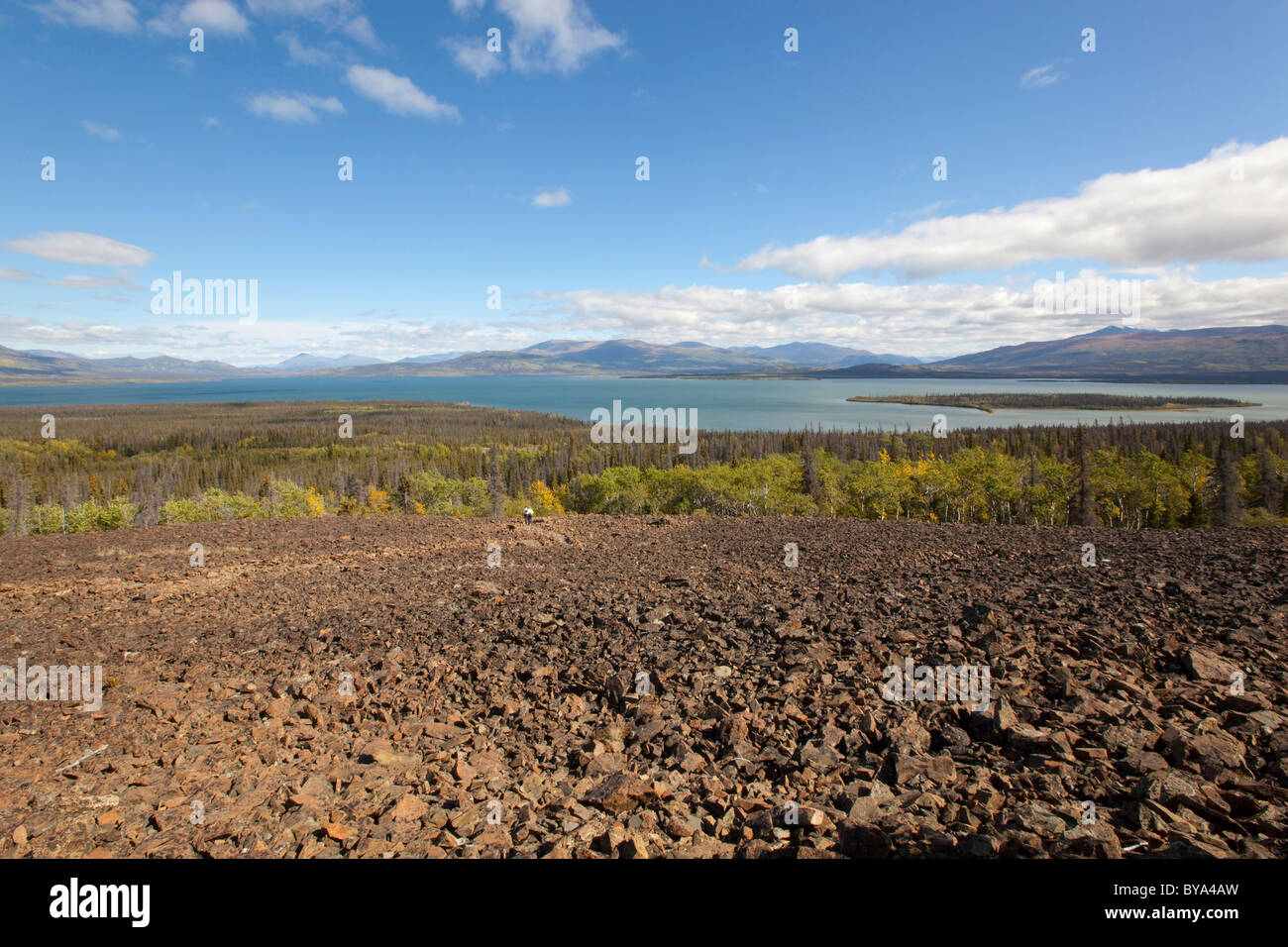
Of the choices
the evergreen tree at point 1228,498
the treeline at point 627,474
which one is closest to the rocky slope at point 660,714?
the treeline at point 627,474

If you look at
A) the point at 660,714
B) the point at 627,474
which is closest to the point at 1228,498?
the point at 627,474

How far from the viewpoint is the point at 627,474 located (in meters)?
52.8

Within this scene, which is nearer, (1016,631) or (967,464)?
(1016,631)

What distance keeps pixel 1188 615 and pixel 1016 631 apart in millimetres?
2275

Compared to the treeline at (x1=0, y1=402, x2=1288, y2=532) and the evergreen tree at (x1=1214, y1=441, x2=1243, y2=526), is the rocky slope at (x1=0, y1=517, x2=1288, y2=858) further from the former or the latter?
the evergreen tree at (x1=1214, y1=441, x2=1243, y2=526)

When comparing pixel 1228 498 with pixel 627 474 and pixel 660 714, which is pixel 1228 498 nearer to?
pixel 627 474

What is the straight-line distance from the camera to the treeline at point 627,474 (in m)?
45.6

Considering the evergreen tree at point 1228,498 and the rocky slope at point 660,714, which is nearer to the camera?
the rocky slope at point 660,714

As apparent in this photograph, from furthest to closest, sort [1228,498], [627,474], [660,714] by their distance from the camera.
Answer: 1. [627,474]
2. [1228,498]
3. [660,714]

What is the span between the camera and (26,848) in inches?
150

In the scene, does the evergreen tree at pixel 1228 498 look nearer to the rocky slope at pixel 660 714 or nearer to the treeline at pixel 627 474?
the treeline at pixel 627 474

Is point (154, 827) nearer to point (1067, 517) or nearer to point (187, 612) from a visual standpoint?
point (187, 612)

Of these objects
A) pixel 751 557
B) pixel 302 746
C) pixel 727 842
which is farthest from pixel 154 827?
pixel 751 557

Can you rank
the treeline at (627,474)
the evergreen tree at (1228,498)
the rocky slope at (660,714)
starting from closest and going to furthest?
the rocky slope at (660,714) < the evergreen tree at (1228,498) < the treeline at (627,474)
